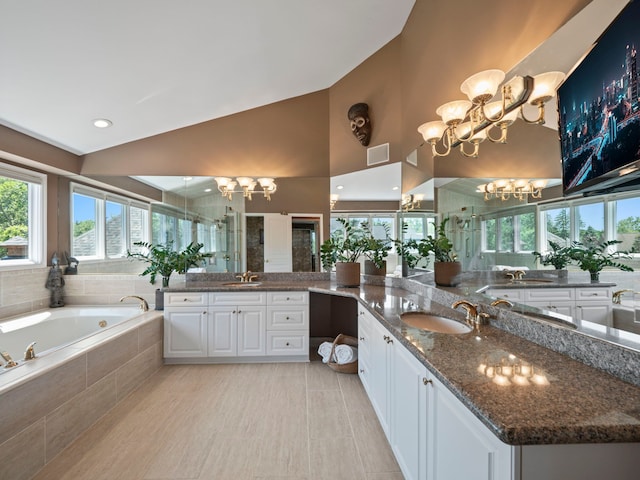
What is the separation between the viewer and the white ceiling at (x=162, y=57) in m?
1.92

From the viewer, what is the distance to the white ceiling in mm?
1923

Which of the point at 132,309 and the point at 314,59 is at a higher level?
the point at 314,59

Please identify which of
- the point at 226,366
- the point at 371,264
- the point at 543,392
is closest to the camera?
the point at 543,392

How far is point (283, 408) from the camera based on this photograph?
224 centimetres

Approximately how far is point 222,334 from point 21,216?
2417 millimetres

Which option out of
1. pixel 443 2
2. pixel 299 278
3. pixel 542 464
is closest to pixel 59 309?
pixel 299 278

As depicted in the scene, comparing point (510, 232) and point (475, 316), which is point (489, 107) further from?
point (475, 316)

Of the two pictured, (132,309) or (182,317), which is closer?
(182,317)

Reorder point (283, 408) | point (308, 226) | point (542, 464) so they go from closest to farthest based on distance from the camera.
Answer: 1. point (542, 464)
2. point (283, 408)
3. point (308, 226)

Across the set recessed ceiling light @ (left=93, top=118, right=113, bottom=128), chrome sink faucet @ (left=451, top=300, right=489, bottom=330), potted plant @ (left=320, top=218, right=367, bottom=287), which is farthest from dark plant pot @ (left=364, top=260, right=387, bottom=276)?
recessed ceiling light @ (left=93, top=118, right=113, bottom=128)

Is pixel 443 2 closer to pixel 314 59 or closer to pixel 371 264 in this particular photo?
pixel 314 59

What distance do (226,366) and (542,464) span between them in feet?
9.29

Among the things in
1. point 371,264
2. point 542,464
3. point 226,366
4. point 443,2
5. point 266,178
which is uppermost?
point 443,2

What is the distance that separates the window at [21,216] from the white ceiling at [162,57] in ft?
1.57
